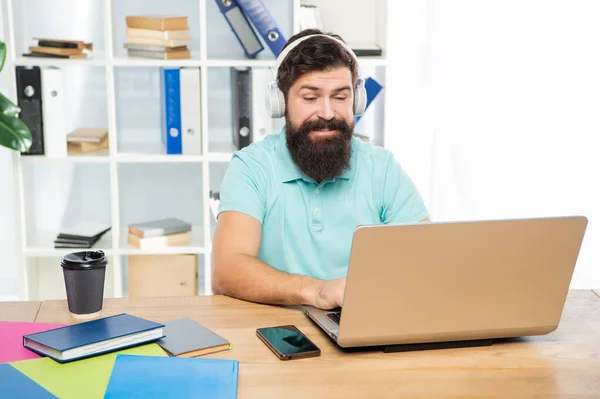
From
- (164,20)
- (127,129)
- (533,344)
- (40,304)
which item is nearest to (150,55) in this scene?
(164,20)

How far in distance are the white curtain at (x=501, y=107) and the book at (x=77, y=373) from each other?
2.08 meters

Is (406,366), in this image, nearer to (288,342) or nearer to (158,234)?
(288,342)

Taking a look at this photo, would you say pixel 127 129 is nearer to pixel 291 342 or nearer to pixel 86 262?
pixel 86 262

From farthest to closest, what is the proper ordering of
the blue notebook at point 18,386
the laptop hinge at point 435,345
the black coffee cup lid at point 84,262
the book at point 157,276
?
the book at point 157,276 → the black coffee cup lid at point 84,262 → the laptop hinge at point 435,345 → the blue notebook at point 18,386

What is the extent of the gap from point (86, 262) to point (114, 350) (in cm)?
24

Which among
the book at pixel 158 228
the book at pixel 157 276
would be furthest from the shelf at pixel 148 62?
the book at pixel 157 276

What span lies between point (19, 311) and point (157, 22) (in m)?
1.64

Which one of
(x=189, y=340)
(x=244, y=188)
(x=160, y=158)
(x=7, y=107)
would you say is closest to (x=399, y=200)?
(x=244, y=188)

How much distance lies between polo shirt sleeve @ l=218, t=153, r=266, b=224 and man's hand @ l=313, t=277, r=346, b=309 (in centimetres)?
44

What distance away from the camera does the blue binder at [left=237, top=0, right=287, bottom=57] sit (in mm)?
2977

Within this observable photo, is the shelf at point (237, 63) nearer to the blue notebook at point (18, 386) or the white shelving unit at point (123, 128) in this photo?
the white shelving unit at point (123, 128)

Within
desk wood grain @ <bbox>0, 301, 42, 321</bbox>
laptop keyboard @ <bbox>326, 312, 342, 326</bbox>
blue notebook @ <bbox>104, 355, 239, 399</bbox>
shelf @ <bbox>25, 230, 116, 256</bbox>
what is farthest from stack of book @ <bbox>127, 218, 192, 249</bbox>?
blue notebook @ <bbox>104, 355, 239, 399</bbox>

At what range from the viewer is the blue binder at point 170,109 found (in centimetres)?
303

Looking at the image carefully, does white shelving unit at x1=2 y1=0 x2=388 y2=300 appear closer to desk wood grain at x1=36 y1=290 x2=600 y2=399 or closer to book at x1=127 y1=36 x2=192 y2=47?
book at x1=127 y1=36 x2=192 y2=47
